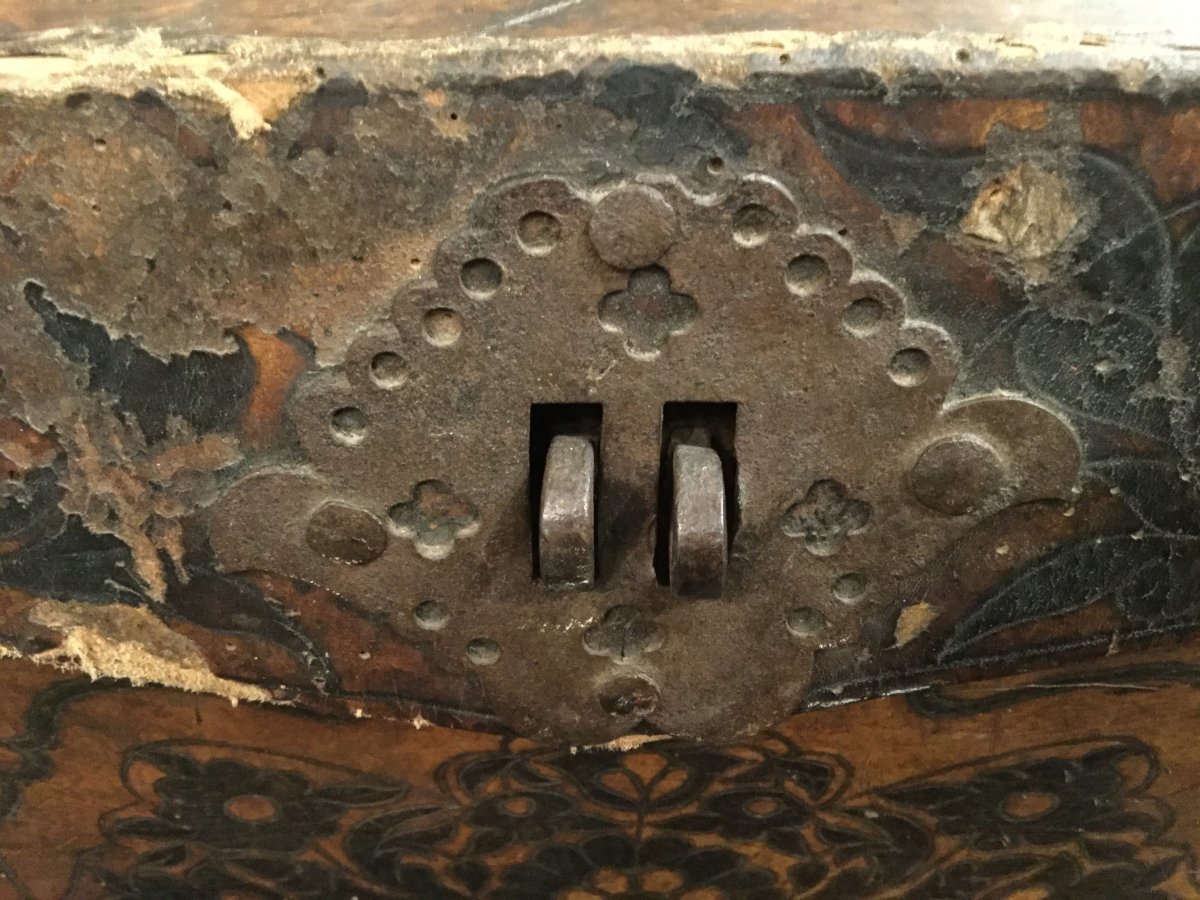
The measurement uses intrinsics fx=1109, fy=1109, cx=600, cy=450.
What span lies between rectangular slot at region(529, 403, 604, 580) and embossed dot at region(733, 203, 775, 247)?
4.8 inches

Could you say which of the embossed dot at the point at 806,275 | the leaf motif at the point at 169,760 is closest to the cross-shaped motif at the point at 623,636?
the embossed dot at the point at 806,275

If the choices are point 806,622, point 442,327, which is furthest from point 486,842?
point 442,327

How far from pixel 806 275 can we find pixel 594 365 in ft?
0.38

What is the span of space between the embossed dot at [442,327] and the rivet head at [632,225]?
0.26 feet

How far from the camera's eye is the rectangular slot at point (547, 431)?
1.98ft

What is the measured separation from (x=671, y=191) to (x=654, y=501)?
17 cm

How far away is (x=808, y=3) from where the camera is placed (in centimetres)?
57

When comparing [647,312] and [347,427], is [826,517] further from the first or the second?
[347,427]

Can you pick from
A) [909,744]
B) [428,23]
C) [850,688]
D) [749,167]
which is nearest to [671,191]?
[749,167]

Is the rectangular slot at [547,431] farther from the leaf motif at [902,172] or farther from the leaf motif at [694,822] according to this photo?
the leaf motif at [694,822]

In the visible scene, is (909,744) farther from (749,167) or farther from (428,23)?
(428,23)

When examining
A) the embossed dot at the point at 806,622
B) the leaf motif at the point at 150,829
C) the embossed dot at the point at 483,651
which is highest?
the embossed dot at the point at 806,622

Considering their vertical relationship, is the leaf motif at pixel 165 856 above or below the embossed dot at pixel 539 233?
below

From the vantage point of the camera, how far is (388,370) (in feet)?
1.86
